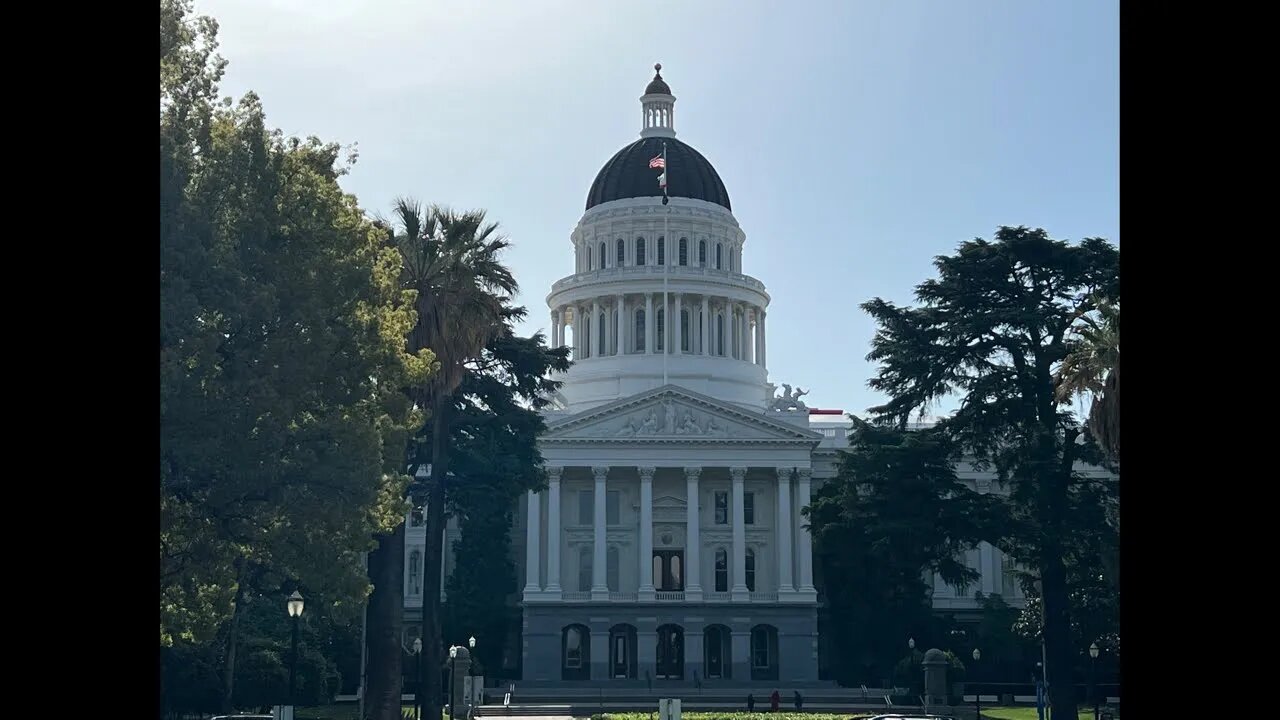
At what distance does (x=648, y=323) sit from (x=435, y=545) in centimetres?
6108

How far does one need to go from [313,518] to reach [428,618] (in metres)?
11.7

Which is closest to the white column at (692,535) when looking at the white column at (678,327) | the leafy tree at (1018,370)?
the white column at (678,327)

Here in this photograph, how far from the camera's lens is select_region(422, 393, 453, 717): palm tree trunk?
1624 inches

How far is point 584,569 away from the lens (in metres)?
90.2

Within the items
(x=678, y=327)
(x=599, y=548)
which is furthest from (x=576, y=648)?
(x=678, y=327)

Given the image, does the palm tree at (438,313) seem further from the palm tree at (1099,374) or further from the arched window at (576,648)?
the arched window at (576,648)

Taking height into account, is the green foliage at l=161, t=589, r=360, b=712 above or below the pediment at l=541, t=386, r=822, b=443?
below

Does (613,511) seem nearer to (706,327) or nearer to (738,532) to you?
(738,532)

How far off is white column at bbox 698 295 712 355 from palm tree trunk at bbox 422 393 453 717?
59.8 meters

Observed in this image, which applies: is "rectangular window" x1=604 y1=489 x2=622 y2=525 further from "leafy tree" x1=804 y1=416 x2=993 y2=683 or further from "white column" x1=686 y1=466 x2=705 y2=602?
"leafy tree" x1=804 y1=416 x2=993 y2=683

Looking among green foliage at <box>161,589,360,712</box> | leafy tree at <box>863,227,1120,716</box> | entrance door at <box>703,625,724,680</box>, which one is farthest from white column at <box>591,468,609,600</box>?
leafy tree at <box>863,227,1120,716</box>
